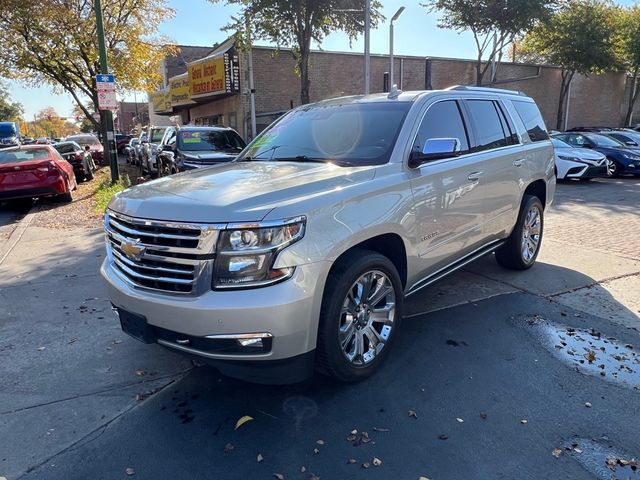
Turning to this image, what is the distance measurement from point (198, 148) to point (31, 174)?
148 inches

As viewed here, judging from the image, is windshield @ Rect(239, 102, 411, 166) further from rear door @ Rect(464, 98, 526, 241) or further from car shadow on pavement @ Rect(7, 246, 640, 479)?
car shadow on pavement @ Rect(7, 246, 640, 479)

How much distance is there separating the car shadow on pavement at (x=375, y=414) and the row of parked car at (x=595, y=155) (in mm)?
11418

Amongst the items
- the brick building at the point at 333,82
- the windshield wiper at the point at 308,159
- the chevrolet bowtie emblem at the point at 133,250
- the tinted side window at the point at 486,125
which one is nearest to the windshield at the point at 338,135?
the windshield wiper at the point at 308,159

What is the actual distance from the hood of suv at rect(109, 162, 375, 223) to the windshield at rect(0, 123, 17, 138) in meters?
43.5

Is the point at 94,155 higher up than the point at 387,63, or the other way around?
the point at 387,63

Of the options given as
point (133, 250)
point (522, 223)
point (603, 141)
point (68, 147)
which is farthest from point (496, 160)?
point (68, 147)

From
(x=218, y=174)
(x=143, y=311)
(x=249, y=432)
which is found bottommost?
(x=249, y=432)

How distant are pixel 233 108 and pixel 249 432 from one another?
2240cm

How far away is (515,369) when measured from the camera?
12.0ft

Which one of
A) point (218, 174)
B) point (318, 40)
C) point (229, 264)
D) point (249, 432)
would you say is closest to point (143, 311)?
point (229, 264)

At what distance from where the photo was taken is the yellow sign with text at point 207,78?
22.2m

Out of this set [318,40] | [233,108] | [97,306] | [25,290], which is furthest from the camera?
[233,108]

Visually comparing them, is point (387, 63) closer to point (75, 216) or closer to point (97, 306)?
point (75, 216)

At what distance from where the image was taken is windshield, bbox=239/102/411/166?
3854 mm
